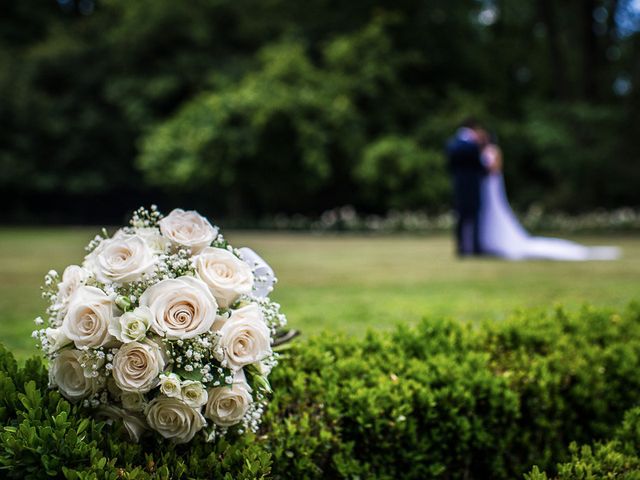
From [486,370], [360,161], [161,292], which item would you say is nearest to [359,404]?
[486,370]

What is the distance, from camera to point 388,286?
30.0ft

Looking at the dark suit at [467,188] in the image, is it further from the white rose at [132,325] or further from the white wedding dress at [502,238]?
the white rose at [132,325]

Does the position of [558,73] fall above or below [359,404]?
above

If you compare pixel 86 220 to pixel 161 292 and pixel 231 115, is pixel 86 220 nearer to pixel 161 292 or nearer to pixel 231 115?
pixel 231 115

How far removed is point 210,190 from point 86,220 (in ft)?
20.0

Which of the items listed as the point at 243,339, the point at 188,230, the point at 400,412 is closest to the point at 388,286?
the point at 400,412

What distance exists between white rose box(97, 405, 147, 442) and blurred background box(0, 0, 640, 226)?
2106 cm

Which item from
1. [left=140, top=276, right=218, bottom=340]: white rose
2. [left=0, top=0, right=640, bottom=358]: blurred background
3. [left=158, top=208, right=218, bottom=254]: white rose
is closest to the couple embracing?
[left=0, top=0, right=640, bottom=358]: blurred background

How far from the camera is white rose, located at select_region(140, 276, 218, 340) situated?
83.9 inches

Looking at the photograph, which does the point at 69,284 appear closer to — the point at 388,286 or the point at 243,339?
the point at 243,339

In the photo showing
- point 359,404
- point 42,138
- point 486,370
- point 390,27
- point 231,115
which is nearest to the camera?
point 359,404

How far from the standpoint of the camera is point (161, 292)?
2170mm

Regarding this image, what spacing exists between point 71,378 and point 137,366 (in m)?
0.30

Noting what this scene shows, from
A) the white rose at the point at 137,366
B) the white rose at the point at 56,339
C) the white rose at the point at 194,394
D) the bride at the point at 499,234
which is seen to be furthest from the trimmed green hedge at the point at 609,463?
the bride at the point at 499,234
